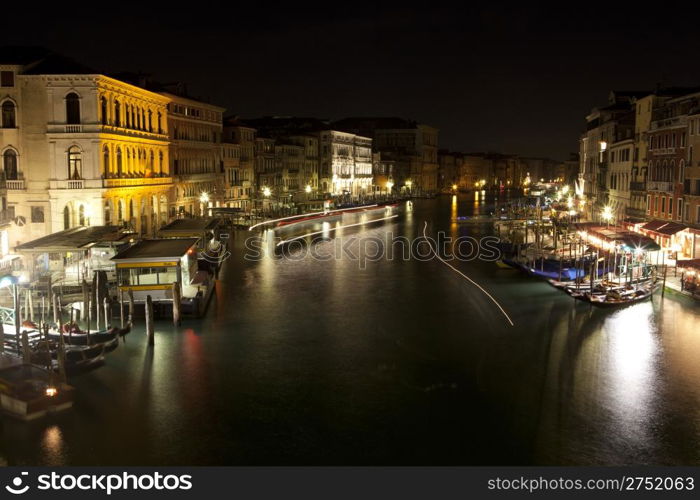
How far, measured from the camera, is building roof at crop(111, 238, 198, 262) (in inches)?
918

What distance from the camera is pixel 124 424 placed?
545 inches

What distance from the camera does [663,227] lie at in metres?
32.6

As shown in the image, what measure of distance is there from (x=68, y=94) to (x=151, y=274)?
13239mm

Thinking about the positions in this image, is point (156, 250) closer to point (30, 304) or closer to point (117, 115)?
point (30, 304)

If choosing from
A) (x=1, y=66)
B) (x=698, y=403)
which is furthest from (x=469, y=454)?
(x=1, y=66)

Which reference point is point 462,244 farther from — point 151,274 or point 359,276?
point 151,274

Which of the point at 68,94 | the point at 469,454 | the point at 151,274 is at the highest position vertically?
the point at 68,94

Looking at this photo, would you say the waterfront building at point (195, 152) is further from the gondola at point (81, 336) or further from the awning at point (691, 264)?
the awning at point (691, 264)

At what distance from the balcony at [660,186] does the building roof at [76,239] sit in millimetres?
23896

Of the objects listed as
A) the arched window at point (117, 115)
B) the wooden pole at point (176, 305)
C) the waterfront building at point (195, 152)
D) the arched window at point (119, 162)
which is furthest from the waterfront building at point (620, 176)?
the wooden pole at point (176, 305)

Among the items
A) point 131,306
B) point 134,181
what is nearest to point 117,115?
point 134,181

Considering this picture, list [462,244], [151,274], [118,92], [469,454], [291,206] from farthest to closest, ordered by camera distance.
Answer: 1. [291,206]
2. [462,244]
3. [118,92]
4. [151,274]
5. [469,454]

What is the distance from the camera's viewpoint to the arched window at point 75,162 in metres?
32.4

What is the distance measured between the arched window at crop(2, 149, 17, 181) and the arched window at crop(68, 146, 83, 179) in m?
2.31
